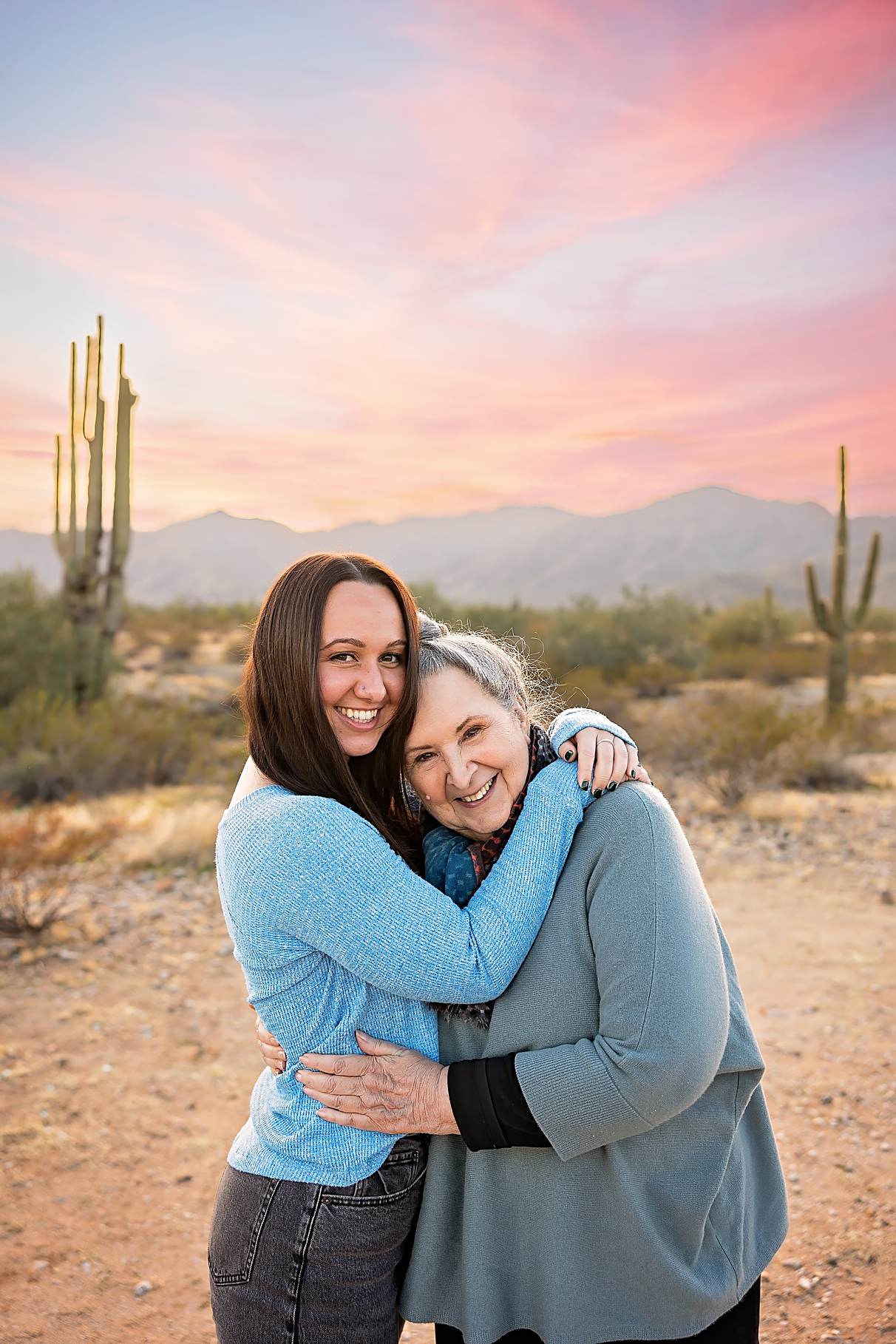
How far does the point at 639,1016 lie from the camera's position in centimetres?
170

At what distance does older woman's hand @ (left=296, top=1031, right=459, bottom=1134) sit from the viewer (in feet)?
6.02

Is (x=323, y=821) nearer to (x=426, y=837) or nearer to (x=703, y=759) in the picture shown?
(x=426, y=837)

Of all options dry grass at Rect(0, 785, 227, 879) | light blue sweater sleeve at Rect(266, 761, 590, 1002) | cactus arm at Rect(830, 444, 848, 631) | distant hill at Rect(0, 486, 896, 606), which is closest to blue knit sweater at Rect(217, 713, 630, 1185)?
A: light blue sweater sleeve at Rect(266, 761, 590, 1002)

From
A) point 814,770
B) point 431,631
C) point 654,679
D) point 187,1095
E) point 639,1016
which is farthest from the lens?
point 654,679

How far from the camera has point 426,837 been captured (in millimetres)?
2195

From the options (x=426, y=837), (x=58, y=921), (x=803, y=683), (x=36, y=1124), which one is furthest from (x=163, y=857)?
(x=803, y=683)

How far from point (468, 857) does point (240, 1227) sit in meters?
0.81

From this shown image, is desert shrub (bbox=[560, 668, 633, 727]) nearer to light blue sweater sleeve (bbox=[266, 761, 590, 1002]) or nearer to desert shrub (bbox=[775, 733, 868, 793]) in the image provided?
desert shrub (bbox=[775, 733, 868, 793])

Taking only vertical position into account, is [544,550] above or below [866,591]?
above

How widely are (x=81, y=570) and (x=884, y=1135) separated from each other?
1221 centimetres

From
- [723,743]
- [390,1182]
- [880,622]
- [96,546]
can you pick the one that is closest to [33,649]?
[96,546]

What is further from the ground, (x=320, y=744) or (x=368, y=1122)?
(x=320, y=744)

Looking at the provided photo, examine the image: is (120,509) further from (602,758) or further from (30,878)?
(602,758)

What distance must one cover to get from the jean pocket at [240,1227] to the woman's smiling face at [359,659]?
86 cm
